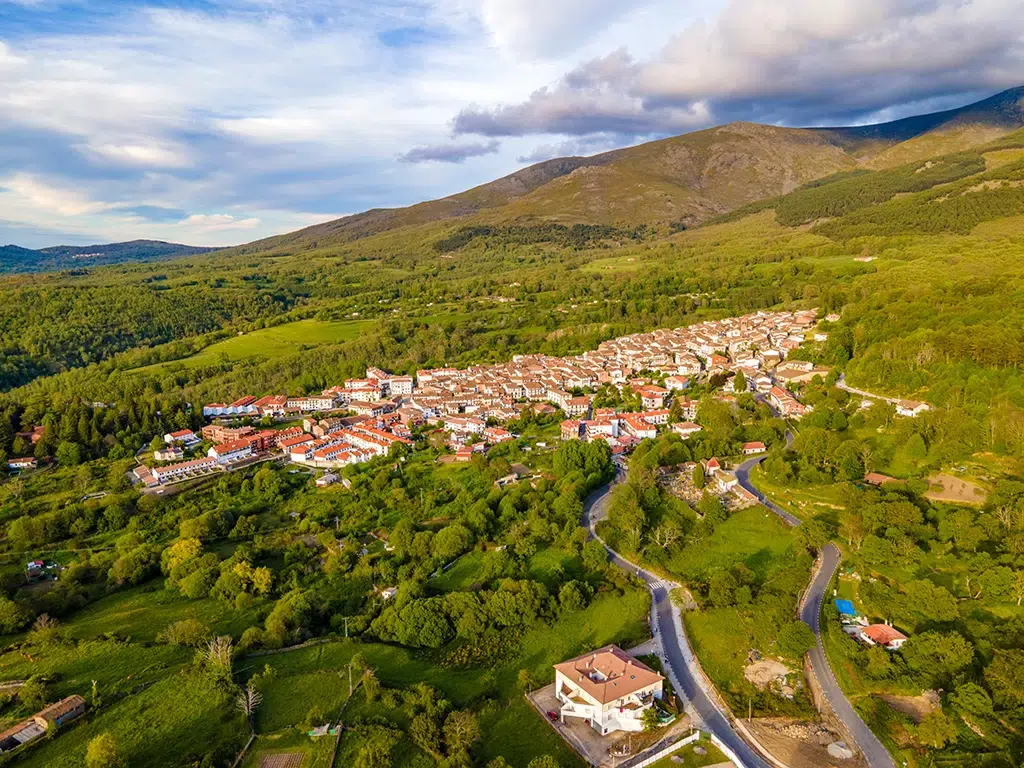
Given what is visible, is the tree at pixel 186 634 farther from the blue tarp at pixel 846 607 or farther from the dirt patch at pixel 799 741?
the blue tarp at pixel 846 607

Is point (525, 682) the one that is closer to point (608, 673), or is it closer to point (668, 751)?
point (608, 673)

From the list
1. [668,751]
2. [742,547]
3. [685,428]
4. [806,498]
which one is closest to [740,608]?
[742,547]

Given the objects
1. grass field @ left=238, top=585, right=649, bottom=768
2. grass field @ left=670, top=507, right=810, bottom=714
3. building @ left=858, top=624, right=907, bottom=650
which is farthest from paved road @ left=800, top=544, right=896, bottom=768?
grass field @ left=238, top=585, right=649, bottom=768

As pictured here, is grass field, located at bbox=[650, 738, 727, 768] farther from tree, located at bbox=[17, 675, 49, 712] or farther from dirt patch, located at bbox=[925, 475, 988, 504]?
dirt patch, located at bbox=[925, 475, 988, 504]

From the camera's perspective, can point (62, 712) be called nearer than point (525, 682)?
Yes

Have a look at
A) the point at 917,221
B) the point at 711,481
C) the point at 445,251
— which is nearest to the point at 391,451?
the point at 711,481
